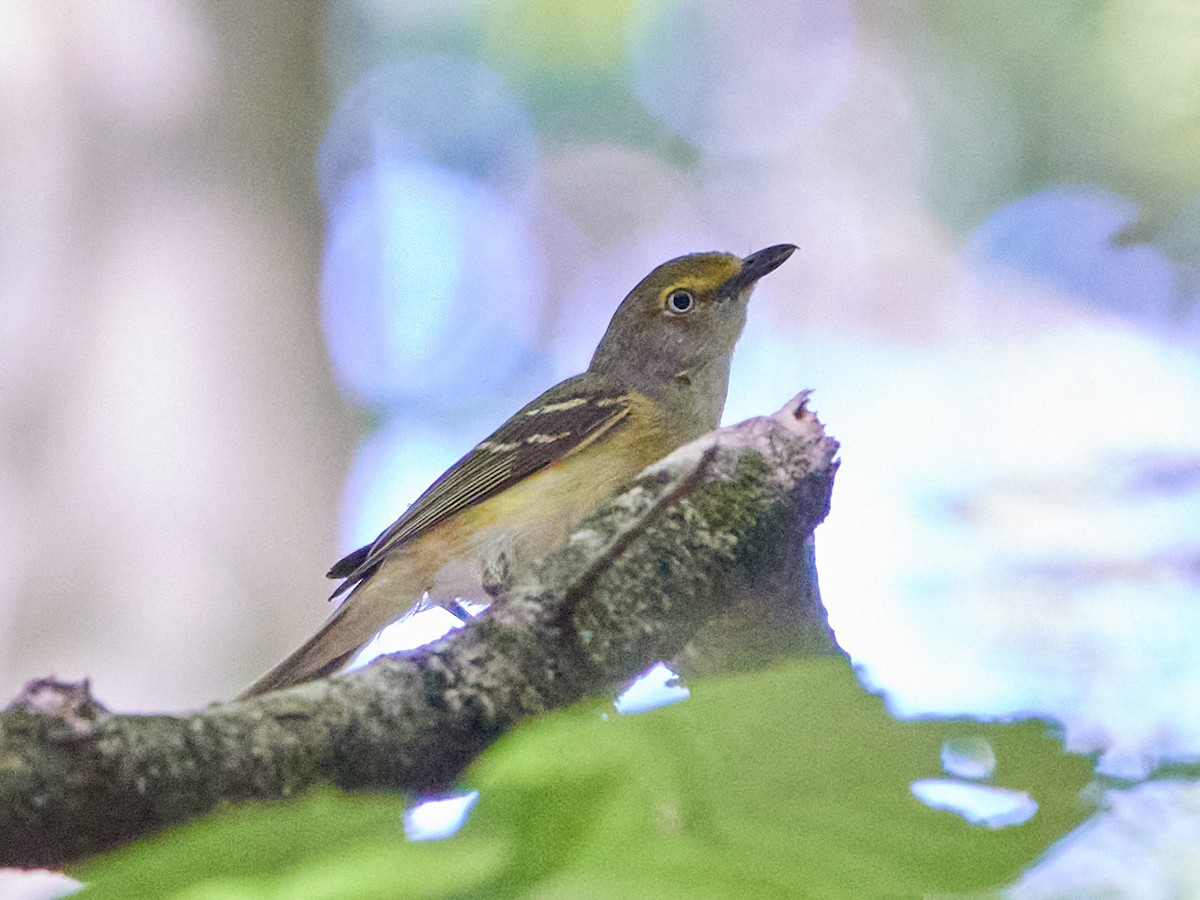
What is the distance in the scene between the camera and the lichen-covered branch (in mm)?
1359

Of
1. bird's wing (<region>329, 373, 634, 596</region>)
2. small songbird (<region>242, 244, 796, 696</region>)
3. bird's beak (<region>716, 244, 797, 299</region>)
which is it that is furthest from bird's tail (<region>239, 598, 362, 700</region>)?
bird's beak (<region>716, 244, 797, 299</region>)

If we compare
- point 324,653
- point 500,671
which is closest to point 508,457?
→ point 324,653

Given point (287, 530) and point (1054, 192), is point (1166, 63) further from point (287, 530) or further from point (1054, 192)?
point (287, 530)

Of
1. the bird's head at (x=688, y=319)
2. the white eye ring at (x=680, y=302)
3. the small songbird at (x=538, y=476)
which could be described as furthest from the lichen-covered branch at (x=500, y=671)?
the white eye ring at (x=680, y=302)

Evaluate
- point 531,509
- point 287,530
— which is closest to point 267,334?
point 287,530

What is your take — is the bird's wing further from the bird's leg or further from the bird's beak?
the bird's beak

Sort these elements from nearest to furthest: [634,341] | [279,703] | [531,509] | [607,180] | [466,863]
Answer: [466,863], [279,703], [531,509], [634,341], [607,180]

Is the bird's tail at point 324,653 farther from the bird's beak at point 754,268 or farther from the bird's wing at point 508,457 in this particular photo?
the bird's beak at point 754,268

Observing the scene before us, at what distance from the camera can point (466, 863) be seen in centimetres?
62

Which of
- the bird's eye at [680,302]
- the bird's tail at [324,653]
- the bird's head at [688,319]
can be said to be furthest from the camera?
the bird's eye at [680,302]

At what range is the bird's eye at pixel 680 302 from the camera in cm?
582

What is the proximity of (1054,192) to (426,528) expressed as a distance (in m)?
6.45

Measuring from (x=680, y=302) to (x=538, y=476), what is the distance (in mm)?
1471

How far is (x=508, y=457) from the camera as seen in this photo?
16.4 ft
